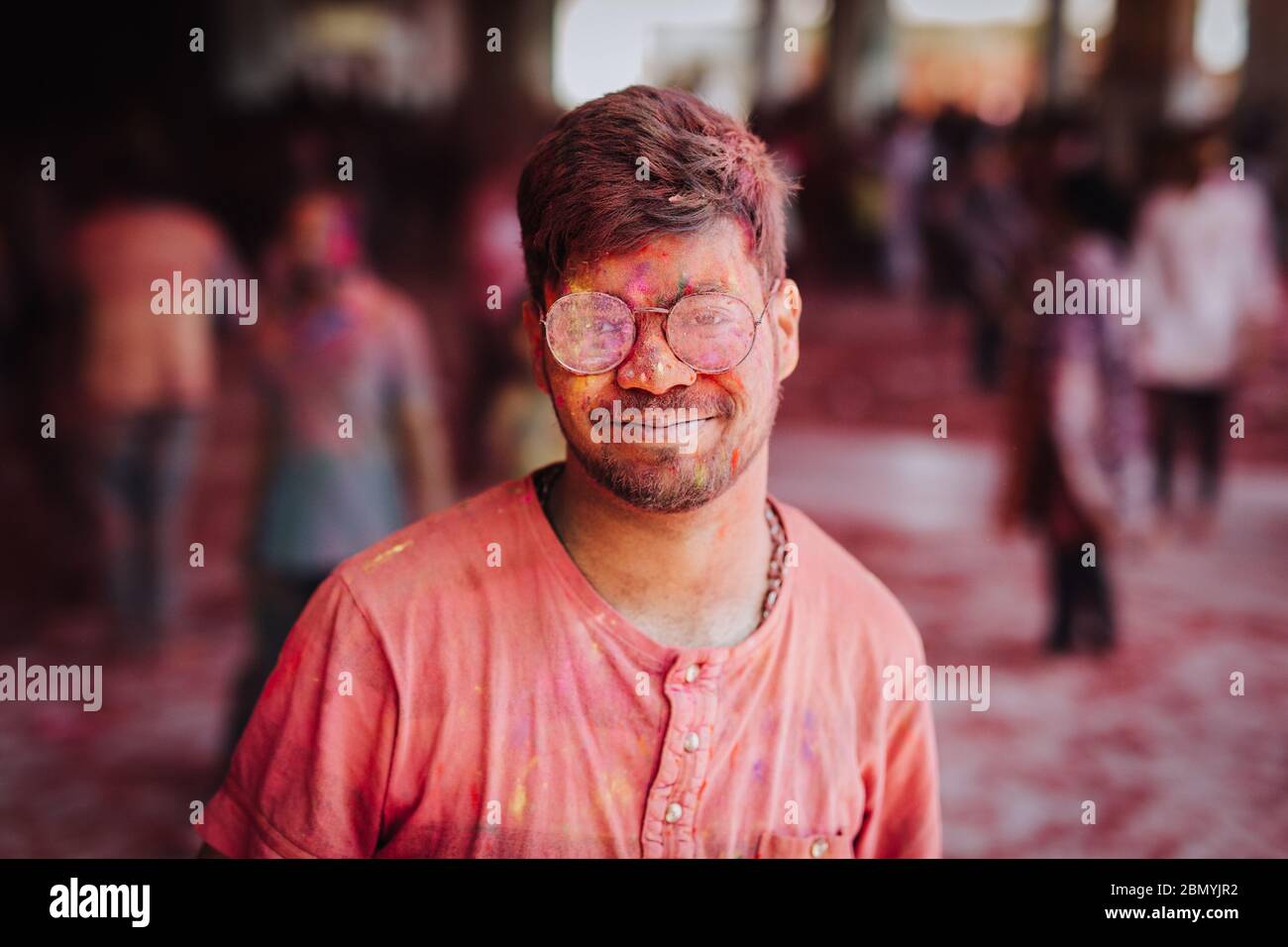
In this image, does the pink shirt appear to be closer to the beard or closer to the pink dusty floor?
the beard

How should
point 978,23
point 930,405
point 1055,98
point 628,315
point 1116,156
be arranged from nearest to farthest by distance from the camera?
point 628,315 < point 930,405 < point 1116,156 < point 1055,98 < point 978,23

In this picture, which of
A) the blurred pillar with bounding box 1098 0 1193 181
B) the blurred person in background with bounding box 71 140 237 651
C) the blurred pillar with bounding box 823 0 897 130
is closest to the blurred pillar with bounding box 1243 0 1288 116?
the blurred pillar with bounding box 1098 0 1193 181

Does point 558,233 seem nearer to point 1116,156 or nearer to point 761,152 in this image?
point 761,152

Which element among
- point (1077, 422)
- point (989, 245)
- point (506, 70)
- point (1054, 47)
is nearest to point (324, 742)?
point (1077, 422)

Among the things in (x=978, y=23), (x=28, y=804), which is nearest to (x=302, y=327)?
(x=28, y=804)

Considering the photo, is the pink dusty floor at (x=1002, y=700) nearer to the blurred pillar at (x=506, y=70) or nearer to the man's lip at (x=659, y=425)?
the man's lip at (x=659, y=425)

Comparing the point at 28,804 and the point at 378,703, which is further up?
the point at 378,703

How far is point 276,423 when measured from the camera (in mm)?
3600

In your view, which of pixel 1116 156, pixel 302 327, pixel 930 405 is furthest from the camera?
pixel 1116 156

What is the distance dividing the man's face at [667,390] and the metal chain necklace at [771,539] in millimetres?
200

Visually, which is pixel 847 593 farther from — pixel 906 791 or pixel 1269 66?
pixel 1269 66

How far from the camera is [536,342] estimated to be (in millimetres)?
1661

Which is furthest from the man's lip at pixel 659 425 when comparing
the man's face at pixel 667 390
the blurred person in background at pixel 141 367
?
the blurred person in background at pixel 141 367
